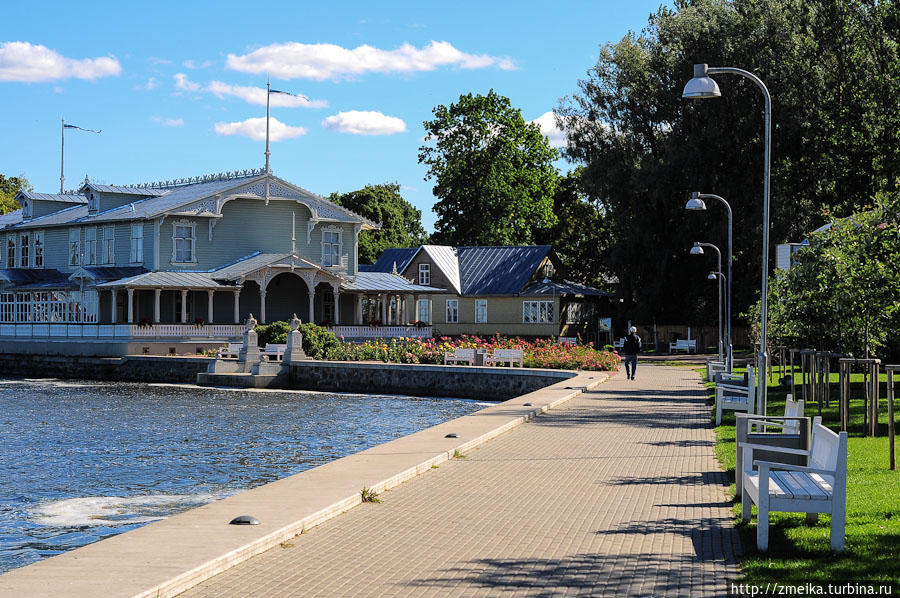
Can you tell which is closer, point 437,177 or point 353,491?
point 353,491

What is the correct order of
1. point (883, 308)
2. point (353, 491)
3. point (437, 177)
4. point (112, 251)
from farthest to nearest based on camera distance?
point (437, 177) < point (112, 251) < point (883, 308) < point (353, 491)

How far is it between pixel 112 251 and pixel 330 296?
1195cm

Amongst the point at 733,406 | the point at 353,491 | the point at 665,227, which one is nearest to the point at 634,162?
the point at 665,227

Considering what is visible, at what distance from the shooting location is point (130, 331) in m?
48.9

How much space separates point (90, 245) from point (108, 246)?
210 cm

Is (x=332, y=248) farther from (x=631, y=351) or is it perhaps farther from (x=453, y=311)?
(x=631, y=351)

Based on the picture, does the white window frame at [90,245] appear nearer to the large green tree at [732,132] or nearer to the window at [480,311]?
the window at [480,311]

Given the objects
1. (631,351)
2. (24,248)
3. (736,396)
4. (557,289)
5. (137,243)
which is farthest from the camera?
(557,289)

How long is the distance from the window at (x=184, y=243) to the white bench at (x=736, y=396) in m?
38.0

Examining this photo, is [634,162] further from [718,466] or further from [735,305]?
[718,466]

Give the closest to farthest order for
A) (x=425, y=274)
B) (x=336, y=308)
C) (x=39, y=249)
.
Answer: (x=336, y=308) < (x=39, y=249) < (x=425, y=274)

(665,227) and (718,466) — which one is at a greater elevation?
(665,227)

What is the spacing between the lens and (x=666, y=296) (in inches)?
2335

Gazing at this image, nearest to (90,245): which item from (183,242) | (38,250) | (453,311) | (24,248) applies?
(38,250)
